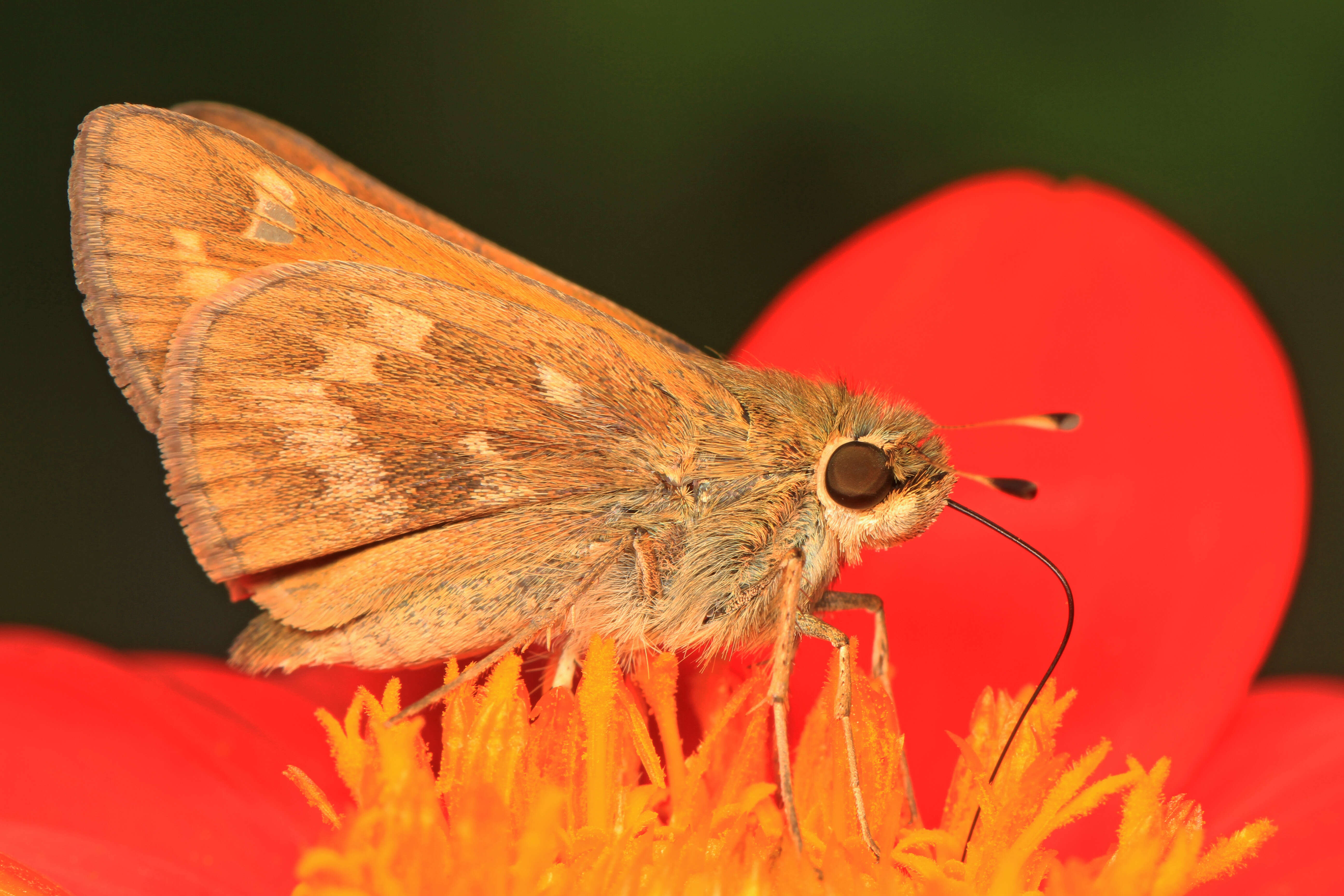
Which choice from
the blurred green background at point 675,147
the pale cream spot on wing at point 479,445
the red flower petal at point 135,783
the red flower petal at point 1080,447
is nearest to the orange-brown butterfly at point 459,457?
the pale cream spot on wing at point 479,445

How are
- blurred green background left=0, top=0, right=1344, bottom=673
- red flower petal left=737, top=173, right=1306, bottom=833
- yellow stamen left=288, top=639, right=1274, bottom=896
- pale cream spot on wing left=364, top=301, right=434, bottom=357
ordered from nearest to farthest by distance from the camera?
1. yellow stamen left=288, top=639, right=1274, bottom=896
2. pale cream spot on wing left=364, top=301, right=434, bottom=357
3. red flower petal left=737, top=173, right=1306, bottom=833
4. blurred green background left=0, top=0, right=1344, bottom=673

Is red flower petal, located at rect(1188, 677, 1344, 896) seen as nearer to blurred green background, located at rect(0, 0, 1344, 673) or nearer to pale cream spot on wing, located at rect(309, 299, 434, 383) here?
blurred green background, located at rect(0, 0, 1344, 673)


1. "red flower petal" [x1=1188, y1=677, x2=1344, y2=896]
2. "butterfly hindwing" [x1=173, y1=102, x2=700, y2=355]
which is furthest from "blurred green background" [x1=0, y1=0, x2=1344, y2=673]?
"butterfly hindwing" [x1=173, y1=102, x2=700, y2=355]

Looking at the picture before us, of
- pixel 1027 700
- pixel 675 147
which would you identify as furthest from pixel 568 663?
pixel 675 147

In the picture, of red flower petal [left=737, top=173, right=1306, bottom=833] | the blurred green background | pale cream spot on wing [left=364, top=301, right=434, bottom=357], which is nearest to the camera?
pale cream spot on wing [left=364, top=301, right=434, bottom=357]

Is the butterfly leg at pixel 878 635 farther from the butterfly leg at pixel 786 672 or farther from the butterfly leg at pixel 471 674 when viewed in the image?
the butterfly leg at pixel 471 674

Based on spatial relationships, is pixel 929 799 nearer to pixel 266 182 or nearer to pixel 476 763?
pixel 476 763
